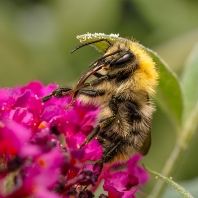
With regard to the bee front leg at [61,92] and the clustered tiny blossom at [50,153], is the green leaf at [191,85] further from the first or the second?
the bee front leg at [61,92]

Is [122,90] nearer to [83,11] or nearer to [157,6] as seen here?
[83,11]

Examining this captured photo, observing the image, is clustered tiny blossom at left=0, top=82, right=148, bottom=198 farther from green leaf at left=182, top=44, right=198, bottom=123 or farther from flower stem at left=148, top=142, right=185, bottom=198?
green leaf at left=182, top=44, right=198, bottom=123

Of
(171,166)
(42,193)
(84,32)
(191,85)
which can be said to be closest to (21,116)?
(42,193)

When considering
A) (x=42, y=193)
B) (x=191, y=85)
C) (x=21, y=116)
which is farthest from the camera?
(x=191, y=85)

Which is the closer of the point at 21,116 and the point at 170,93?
the point at 21,116

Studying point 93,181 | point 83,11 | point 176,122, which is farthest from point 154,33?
point 93,181

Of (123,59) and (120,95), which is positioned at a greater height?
(123,59)

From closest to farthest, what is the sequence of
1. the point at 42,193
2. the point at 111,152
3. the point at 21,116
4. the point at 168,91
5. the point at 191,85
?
the point at 42,193, the point at 21,116, the point at 111,152, the point at 168,91, the point at 191,85

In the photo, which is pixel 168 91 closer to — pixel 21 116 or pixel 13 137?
pixel 21 116
